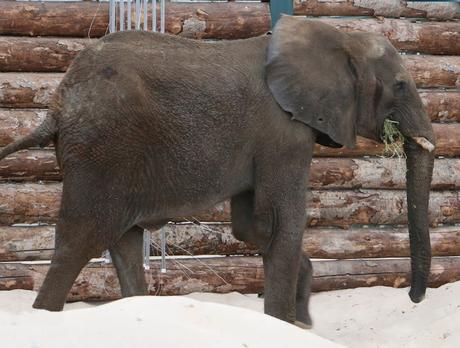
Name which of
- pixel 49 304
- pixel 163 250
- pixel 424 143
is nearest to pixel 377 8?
pixel 424 143

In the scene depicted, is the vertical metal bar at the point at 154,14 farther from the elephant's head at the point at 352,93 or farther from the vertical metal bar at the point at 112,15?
the elephant's head at the point at 352,93

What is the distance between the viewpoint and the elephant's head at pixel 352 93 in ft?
21.3

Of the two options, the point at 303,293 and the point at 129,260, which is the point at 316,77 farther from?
the point at 129,260

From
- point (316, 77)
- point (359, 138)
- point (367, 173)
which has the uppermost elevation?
point (316, 77)

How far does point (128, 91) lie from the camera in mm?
6023

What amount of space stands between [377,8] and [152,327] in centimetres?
562

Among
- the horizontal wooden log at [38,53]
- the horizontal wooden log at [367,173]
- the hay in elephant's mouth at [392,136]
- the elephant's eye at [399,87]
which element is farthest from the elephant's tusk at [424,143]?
the horizontal wooden log at [38,53]

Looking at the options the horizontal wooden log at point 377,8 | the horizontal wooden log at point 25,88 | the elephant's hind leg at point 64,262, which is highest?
the horizontal wooden log at point 377,8

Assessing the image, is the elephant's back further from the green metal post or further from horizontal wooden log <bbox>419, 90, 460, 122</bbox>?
horizontal wooden log <bbox>419, 90, 460, 122</bbox>

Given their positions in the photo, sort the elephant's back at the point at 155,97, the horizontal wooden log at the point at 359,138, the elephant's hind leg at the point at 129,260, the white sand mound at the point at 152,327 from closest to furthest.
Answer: the white sand mound at the point at 152,327
the elephant's back at the point at 155,97
the elephant's hind leg at the point at 129,260
the horizontal wooden log at the point at 359,138

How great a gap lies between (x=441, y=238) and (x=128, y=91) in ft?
11.4

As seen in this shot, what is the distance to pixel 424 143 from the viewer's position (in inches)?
269

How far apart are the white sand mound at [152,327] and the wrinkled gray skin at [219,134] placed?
2196mm

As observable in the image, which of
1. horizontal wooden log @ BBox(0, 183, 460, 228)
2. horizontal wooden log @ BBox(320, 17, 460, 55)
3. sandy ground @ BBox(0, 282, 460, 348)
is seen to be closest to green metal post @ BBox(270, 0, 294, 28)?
horizontal wooden log @ BBox(320, 17, 460, 55)
